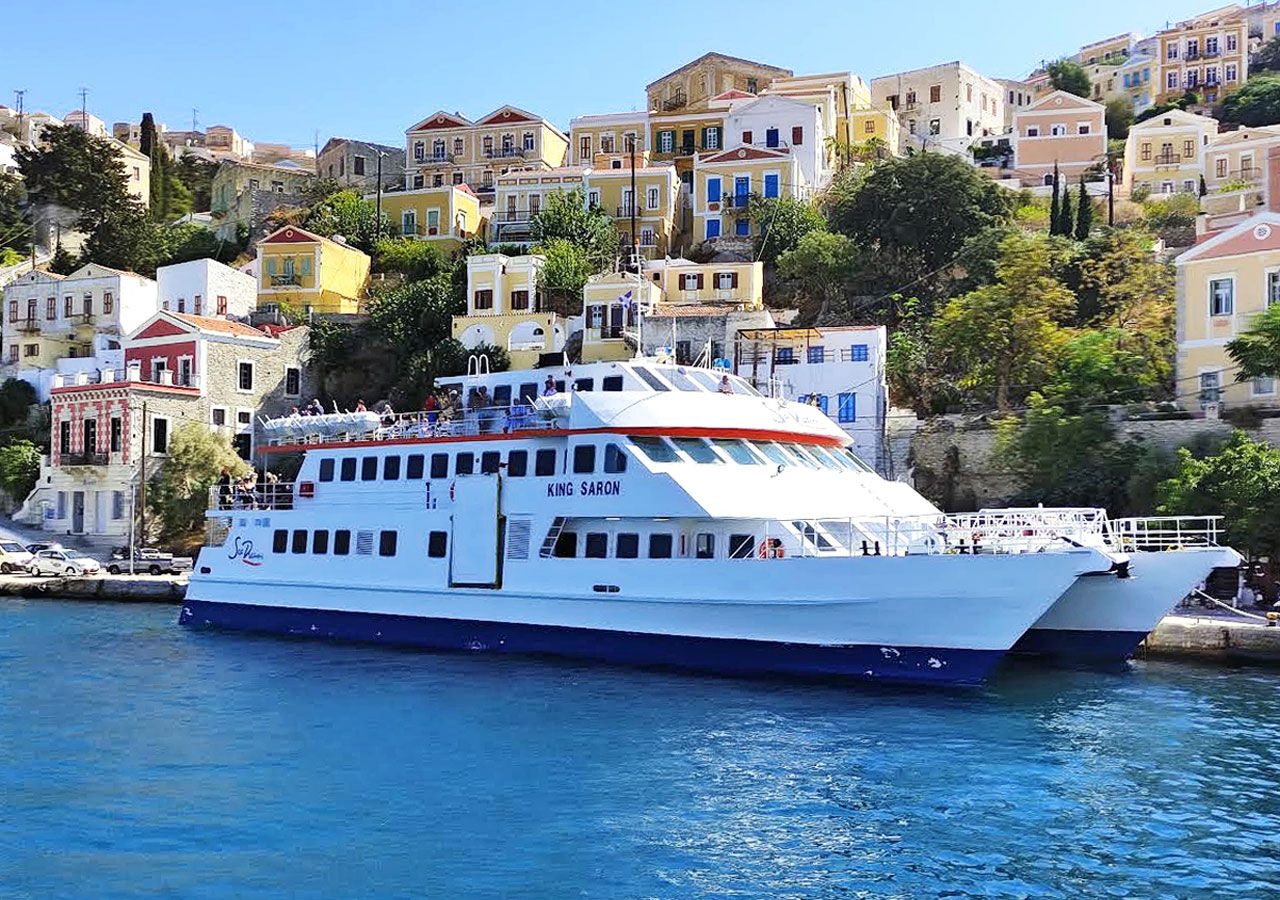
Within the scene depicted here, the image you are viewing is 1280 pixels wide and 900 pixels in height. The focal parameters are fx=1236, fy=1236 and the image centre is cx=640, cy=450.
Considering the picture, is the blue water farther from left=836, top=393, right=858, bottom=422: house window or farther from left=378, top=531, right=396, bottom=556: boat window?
left=836, top=393, right=858, bottom=422: house window

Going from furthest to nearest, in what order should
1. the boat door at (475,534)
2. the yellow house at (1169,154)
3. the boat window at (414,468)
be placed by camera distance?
the yellow house at (1169,154) → the boat window at (414,468) → the boat door at (475,534)

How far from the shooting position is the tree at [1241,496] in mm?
23703

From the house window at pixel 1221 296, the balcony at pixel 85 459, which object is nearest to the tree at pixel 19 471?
the balcony at pixel 85 459

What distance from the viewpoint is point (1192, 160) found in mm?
63969

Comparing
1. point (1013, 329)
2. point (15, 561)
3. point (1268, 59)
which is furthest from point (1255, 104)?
point (15, 561)

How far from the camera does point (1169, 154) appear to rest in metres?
64.4

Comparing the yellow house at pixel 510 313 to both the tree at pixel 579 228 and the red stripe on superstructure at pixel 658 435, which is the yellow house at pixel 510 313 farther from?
the red stripe on superstructure at pixel 658 435

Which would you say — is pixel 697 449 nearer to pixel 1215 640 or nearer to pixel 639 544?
pixel 639 544

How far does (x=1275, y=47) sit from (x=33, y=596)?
284 ft

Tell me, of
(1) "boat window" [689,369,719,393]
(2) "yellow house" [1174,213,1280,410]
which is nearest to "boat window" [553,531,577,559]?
(1) "boat window" [689,369,719,393]

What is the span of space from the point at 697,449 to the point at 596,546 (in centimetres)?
240

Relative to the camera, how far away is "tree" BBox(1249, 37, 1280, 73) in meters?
85.5

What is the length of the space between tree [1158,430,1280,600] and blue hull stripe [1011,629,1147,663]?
4.74 meters

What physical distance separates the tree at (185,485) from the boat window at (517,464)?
2114 centimetres
